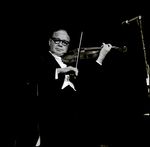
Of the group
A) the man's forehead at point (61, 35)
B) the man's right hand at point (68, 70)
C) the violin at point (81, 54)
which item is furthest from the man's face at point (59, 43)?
the man's right hand at point (68, 70)

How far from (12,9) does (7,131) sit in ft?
6.28

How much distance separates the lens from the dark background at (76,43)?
7.38 feet

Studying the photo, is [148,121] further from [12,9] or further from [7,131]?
[12,9]

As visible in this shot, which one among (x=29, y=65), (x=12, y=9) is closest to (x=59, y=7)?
(x=12, y=9)

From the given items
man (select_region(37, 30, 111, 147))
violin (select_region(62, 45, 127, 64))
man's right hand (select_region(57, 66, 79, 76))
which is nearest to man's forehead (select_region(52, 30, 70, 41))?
violin (select_region(62, 45, 127, 64))

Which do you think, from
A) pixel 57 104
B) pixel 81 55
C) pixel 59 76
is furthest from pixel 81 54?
pixel 57 104

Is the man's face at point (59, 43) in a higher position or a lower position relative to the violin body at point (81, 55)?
higher

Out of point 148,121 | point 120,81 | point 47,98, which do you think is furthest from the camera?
point 120,81

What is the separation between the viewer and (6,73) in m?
2.32

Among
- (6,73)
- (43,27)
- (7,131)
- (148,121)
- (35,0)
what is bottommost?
(7,131)

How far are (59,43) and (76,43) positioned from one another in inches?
20.6

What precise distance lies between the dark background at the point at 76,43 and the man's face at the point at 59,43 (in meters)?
0.20

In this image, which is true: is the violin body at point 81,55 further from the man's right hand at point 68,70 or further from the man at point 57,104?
the man's right hand at point 68,70

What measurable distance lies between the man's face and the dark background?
0.66ft
